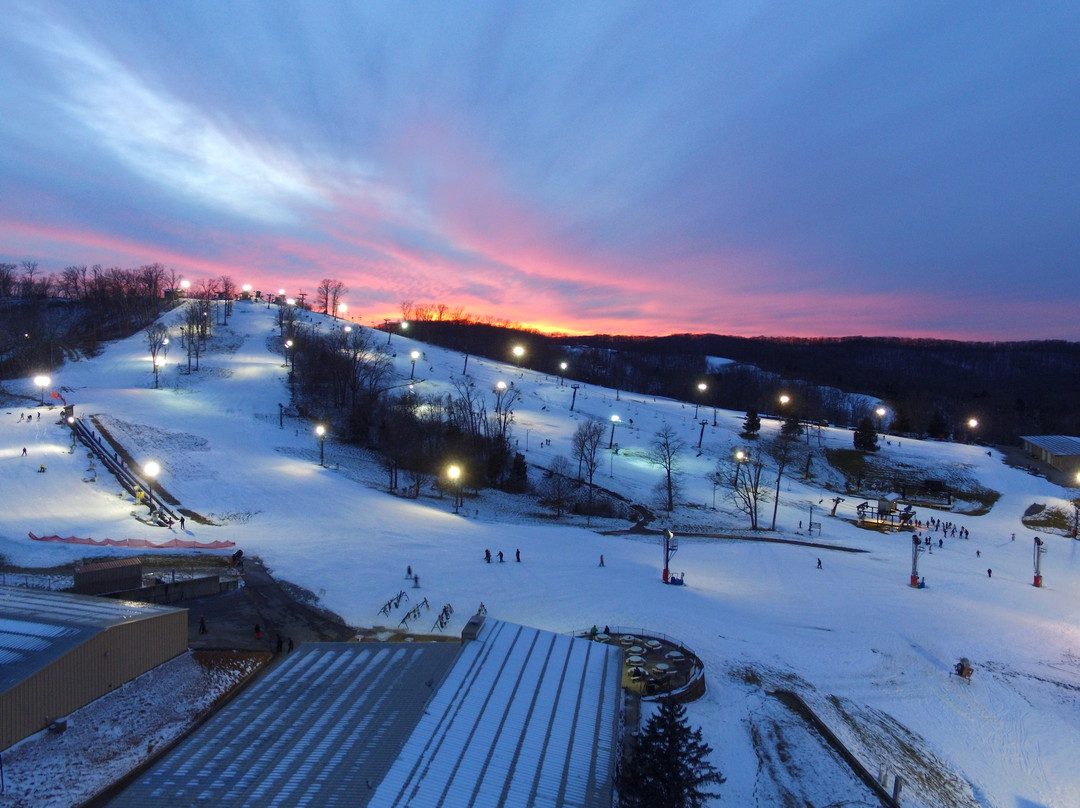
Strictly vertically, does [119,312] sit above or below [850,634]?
above

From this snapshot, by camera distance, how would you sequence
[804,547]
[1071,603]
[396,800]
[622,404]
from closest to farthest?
[396,800] → [1071,603] → [804,547] → [622,404]

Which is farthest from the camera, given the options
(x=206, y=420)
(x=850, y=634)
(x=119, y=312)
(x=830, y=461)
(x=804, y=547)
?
(x=119, y=312)

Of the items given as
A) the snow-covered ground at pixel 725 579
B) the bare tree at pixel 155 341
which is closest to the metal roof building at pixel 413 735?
the snow-covered ground at pixel 725 579

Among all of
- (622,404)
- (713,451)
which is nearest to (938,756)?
(713,451)

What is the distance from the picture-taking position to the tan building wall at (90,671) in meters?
13.9

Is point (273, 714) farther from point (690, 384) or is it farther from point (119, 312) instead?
point (690, 384)

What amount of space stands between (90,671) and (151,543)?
15206 millimetres

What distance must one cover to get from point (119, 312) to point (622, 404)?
298ft

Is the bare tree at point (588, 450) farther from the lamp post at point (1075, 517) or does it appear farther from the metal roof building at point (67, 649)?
the lamp post at point (1075, 517)

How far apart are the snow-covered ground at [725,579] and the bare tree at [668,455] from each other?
170 centimetres

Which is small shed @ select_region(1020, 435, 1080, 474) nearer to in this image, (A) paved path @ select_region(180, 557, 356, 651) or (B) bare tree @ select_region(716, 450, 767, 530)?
(B) bare tree @ select_region(716, 450, 767, 530)

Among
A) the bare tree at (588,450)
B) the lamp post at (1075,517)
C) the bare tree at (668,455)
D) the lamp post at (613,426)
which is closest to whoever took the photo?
the lamp post at (1075,517)

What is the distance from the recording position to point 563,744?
12344 mm

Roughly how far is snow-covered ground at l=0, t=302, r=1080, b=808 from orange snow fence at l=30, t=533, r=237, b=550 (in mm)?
867
